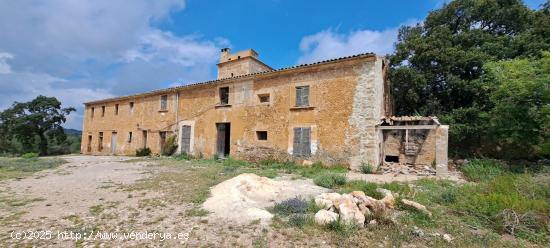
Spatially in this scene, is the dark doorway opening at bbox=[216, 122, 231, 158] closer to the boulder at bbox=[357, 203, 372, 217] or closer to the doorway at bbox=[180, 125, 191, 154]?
the doorway at bbox=[180, 125, 191, 154]

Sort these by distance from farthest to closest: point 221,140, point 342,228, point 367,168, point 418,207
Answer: point 221,140, point 367,168, point 418,207, point 342,228

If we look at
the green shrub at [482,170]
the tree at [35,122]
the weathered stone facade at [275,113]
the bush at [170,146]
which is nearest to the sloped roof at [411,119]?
the weathered stone facade at [275,113]

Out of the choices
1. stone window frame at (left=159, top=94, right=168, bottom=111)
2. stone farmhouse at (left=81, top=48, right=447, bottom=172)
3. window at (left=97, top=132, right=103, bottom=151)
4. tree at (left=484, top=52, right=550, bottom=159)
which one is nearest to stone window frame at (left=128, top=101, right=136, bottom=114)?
stone farmhouse at (left=81, top=48, right=447, bottom=172)

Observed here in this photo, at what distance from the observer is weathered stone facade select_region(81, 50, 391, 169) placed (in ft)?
37.3

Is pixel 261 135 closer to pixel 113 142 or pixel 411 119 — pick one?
pixel 411 119

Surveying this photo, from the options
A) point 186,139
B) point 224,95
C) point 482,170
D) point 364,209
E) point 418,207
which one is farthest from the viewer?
point 186,139

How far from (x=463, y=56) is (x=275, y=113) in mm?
10215

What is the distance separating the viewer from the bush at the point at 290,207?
17.4 ft

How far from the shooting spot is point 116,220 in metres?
4.99

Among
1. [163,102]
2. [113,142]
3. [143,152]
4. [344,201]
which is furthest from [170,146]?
[344,201]

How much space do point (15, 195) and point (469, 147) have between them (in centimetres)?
1855

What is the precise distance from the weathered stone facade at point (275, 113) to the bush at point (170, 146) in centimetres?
39

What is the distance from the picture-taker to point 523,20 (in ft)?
47.8

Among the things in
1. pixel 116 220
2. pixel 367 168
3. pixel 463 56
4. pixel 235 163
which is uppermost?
pixel 463 56
